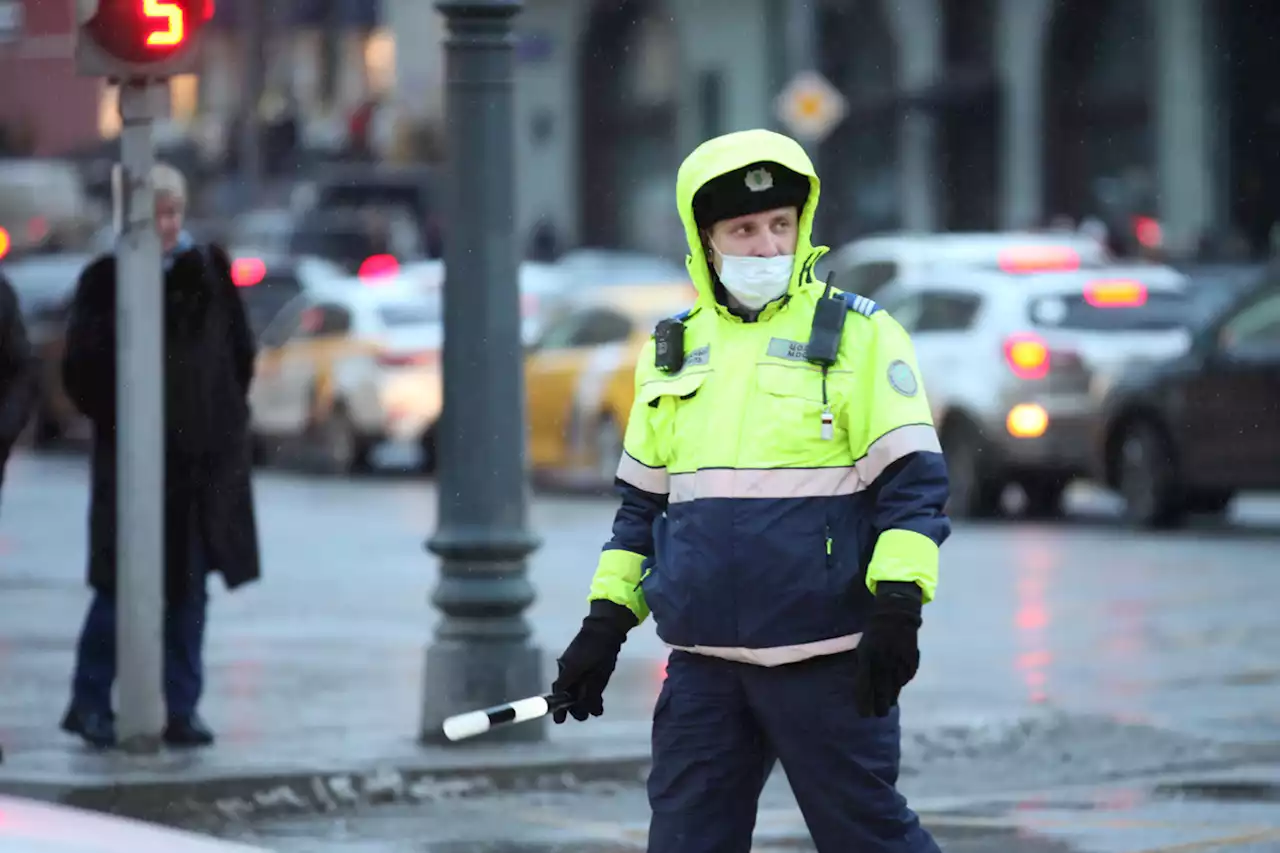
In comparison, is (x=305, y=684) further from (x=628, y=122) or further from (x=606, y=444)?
(x=628, y=122)

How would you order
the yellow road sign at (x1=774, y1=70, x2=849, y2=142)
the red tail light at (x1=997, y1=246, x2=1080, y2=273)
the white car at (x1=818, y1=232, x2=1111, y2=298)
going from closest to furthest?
the red tail light at (x1=997, y1=246, x2=1080, y2=273), the white car at (x1=818, y1=232, x2=1111, y2=298), the yellow road sign at (x1=774, y1=70, x2=849, y2=142)

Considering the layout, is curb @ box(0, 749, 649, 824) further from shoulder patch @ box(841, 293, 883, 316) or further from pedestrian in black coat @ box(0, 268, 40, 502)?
shoulder patch @ box(841, 293, 883, 316)

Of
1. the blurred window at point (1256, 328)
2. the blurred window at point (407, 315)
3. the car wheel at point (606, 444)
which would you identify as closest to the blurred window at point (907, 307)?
the car wheel at point (606, 444)

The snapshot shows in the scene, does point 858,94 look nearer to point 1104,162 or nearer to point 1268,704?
point 1104,162

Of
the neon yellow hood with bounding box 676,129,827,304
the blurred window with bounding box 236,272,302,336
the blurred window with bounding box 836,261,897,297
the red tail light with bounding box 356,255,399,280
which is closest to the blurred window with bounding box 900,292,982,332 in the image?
the blurred window with bounding box 836,261,897,297

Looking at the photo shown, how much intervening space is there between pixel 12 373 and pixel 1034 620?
18.5ft

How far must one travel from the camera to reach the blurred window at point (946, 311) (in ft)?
66.2

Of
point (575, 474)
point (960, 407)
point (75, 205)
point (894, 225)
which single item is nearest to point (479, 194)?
point (960, 407)

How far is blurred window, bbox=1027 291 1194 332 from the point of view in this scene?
65.0 feet

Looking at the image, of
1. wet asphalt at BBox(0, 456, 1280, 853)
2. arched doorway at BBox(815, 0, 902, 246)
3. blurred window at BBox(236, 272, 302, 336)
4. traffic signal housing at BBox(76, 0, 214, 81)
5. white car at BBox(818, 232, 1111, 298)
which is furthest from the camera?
arched doorway at BBox(815, 0, 902, 246)

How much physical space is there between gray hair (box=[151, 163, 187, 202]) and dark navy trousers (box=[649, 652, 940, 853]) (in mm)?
4302

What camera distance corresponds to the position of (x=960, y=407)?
779 inches

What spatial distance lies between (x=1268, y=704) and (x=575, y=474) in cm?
1293

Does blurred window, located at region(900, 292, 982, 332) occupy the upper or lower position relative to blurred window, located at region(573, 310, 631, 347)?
upper
